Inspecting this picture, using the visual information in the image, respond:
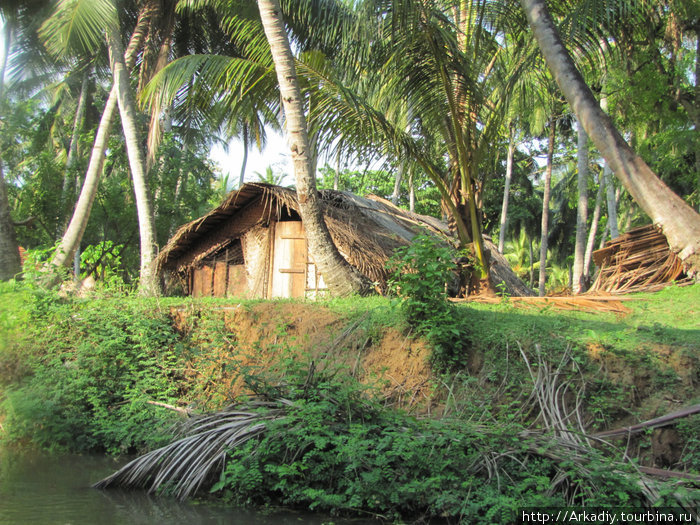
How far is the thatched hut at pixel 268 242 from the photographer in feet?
32.6

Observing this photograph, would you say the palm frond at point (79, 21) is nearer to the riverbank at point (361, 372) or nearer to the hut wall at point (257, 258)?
the hut wall at point (257, 258)

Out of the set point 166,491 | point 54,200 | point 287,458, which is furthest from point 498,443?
point 54,200

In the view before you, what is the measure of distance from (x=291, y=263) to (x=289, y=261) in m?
0.06

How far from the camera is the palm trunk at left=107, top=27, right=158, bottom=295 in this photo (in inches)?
415

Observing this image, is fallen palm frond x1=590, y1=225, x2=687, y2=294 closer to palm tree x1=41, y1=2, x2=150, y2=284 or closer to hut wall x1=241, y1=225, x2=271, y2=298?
hut wall x1=241, y1=225, x2=271, y2=298

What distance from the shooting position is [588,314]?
23.3ft

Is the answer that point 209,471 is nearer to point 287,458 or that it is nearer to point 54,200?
point 287,458

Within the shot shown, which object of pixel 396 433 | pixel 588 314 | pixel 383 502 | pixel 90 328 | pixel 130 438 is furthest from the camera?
pixel 90 328

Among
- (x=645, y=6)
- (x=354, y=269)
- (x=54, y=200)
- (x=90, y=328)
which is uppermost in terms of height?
(x=645, y=6)

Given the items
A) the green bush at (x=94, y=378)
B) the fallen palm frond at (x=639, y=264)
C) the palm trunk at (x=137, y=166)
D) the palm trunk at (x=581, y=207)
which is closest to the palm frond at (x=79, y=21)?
the palm trunk at (x=137, y=166)

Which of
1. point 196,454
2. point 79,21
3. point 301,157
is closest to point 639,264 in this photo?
point 301,157

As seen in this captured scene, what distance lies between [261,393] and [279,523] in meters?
1.38

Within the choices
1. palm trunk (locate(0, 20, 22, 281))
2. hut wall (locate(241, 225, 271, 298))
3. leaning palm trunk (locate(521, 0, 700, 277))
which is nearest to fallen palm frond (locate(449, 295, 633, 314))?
leaning palm trunk (locate(521, 0, 700, 277))

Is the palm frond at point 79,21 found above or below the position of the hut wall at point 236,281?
above
